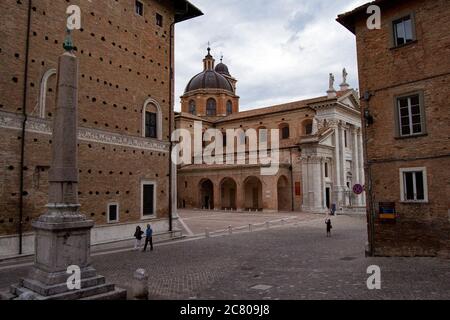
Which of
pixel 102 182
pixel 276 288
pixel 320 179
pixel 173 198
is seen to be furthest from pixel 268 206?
pixel 276 288

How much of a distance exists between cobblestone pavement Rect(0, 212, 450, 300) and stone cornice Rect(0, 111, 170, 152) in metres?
4.82

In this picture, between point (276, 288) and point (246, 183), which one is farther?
point (246, 183)

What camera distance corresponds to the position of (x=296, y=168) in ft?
124

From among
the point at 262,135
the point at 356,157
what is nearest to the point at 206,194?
the point at 262,135

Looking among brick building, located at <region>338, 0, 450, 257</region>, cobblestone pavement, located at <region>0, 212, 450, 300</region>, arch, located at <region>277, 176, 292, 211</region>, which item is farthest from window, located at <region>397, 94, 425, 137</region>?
arch, located at <region>277, 176, 292, 211</region>

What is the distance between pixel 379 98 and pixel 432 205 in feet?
13.5

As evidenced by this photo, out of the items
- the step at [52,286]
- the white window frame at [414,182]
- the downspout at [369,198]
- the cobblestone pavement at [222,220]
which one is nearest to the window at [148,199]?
the cobblestone pavement at [222,220]

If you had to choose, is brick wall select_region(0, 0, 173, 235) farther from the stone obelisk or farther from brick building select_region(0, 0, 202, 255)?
the stone obelisk

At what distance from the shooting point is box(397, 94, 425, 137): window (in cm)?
1219

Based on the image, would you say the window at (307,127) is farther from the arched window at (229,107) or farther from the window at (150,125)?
the window at (150,125)

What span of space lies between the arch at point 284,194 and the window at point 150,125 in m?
21.8

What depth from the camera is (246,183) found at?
135 feet

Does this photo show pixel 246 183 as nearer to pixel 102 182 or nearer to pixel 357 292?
pixel 102 182
